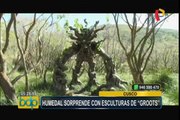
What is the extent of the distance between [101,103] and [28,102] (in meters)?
1.02

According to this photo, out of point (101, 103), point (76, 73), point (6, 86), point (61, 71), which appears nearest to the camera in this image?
point (101, 103)

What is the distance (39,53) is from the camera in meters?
7.80

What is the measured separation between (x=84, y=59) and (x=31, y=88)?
2.89ft

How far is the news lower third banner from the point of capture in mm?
7242

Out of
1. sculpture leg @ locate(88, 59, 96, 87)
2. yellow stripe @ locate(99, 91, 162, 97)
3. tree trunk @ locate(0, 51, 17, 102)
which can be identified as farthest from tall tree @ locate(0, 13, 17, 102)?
yellow stripe @ locate(99, 91, 162, 97)

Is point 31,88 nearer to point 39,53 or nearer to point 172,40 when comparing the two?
point 39,53

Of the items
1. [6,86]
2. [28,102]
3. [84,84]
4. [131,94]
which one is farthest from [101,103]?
[6,86]

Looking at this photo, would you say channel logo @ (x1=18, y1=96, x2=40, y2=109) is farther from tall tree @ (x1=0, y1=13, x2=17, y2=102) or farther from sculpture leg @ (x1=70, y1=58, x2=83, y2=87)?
sculpture leg @ (x1=70, y1=58, x2=83, y2=87)

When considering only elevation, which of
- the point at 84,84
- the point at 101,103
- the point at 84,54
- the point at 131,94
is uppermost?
the point at 84,54

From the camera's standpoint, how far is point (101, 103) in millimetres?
7254

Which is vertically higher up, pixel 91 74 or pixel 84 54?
pixel 84 54

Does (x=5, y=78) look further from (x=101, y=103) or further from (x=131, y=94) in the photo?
(x=131, y=94)

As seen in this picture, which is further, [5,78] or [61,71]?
[5,78]

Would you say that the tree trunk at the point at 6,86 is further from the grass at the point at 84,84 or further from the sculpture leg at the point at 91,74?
the sculpture leg at the point at 91,74
